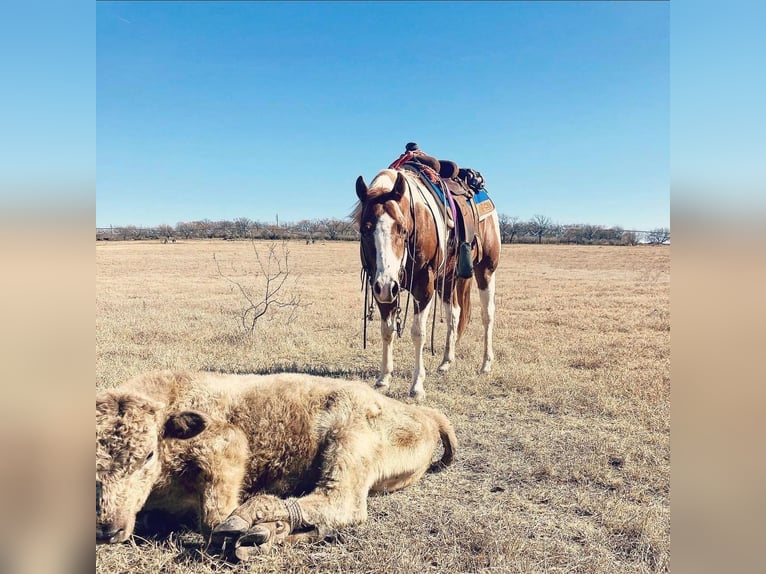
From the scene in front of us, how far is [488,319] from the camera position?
7246mm

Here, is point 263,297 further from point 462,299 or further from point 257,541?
point 257,541

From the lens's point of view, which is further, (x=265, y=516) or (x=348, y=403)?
(x=348, y=403)

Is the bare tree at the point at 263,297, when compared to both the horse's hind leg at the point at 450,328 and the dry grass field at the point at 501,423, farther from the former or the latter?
the horse's hind leg at the point at 450,328

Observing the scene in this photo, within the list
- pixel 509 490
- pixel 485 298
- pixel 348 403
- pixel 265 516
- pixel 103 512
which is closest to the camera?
pixel 103 512

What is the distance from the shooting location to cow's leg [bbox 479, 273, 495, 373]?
263 inches

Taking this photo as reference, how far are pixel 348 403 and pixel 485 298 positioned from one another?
4858mm

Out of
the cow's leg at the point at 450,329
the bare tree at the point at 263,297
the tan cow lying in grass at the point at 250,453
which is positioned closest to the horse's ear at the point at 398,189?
the tan cow lying in grass at the point at 250,453

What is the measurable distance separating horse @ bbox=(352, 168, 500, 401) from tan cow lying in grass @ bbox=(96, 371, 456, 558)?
168cm

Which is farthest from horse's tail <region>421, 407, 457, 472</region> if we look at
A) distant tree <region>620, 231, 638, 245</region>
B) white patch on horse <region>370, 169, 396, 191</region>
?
distant tree <region>620, 231, 638, 245</region>
